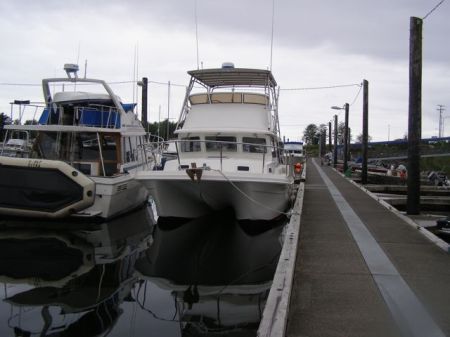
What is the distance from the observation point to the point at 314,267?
6844 millimetres

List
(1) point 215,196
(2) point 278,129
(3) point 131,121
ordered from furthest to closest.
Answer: (3) point 131,121 < (2) point 278,129 < (1) point 215,196

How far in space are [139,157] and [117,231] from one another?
17.4 feet

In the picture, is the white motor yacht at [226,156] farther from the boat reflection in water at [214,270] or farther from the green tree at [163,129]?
the green tree at [163,129]

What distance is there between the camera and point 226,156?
13383mm

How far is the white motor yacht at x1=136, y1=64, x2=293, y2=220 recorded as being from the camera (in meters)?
11.4

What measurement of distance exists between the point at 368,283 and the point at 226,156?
25.4 feet

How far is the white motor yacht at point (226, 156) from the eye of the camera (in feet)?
Result: 37.5

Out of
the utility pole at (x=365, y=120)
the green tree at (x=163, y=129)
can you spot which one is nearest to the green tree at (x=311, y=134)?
the green tree at (x=163, y=129)

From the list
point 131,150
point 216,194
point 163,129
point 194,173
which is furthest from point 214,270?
point 163,129

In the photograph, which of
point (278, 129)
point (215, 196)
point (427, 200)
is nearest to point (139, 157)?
point (278, 129)

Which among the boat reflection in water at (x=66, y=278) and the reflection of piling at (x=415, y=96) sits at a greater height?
the reflection of piling at (x=415, y=96)

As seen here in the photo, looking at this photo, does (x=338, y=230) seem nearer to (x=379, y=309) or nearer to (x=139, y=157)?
(x=379, y=309)

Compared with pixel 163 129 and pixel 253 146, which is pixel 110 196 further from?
pixel 163 129

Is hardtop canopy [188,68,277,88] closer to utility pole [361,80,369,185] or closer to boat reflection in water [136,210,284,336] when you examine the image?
boat reflection in water [136,210,284,336]
